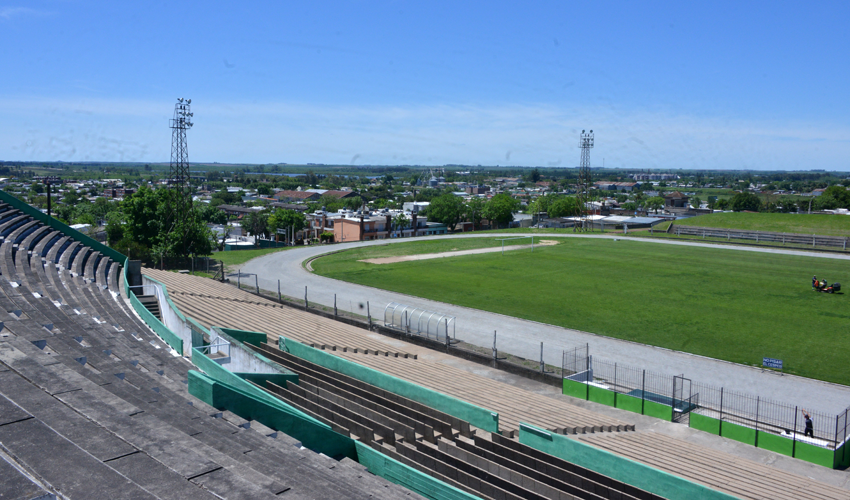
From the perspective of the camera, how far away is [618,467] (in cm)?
1259

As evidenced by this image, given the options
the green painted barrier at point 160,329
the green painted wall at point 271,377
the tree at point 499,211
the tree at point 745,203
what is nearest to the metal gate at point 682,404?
the green painted wall at point 271,377

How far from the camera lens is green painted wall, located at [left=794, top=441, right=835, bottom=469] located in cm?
1661

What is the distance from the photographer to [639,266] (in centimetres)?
5209

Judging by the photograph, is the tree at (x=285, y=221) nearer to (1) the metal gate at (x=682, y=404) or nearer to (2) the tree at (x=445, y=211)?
(2) the tree at (x=445, y=211)

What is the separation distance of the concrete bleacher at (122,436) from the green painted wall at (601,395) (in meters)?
13.7

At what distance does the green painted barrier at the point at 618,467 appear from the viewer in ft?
37.1

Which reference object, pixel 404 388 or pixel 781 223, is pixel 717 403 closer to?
pixel 404 388

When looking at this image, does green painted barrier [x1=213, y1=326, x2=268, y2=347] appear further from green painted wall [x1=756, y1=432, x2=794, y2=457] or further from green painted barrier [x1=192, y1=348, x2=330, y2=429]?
green painted wall [x1=756, y1=432, x2=794, y2=457]

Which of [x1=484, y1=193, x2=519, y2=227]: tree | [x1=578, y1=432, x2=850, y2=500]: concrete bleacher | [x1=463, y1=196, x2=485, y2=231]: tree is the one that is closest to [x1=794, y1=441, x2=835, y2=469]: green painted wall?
[x1=578, y1=432, x2=850, y2=500]: concrete bleacher

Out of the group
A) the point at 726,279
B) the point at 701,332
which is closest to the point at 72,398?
the point at 701,332

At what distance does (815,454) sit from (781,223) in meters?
72.2

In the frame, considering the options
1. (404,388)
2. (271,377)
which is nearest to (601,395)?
(404,388)

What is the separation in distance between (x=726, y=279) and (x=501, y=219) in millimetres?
64722

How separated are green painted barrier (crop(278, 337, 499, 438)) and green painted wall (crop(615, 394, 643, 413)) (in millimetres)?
8664
